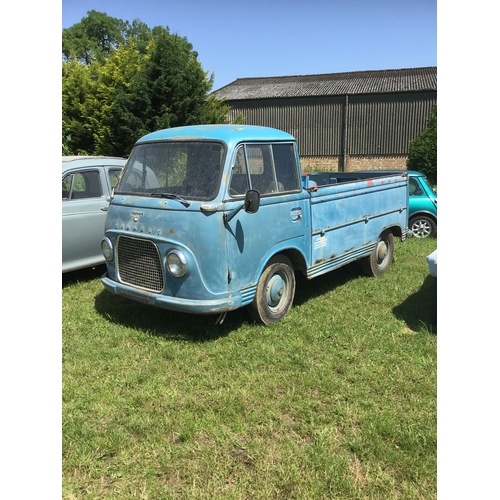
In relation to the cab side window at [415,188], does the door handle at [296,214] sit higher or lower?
lower

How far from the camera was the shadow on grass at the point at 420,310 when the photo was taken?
534cm

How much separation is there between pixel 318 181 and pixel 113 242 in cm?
527

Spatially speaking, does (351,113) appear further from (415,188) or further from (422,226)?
(422,226)

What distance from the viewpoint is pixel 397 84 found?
30688mm

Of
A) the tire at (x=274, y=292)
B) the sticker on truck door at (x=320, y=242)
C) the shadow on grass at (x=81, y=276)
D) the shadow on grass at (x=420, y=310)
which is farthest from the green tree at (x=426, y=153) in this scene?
the tire at (x=274, y=292)

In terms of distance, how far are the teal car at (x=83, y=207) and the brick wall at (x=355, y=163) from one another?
23209 mm

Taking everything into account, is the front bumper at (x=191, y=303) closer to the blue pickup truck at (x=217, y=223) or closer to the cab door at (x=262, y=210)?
the blue pickup truck at (x=217, y=223)

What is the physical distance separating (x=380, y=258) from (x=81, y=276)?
4.94m

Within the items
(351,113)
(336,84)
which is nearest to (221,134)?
(351,113)

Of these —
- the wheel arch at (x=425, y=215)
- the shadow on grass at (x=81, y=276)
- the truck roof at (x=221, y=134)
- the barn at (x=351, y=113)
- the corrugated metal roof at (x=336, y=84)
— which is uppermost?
the corrugated metal roof at (x=336, y=84)

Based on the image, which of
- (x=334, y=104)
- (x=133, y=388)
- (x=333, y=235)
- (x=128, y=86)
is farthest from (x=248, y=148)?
(x=334, y=104)

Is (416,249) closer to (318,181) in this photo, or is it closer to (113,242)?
(318,181)

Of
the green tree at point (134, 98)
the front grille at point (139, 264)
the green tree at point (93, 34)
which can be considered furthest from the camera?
the green tree at point (93, 34)

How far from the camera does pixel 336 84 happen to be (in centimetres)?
3281
